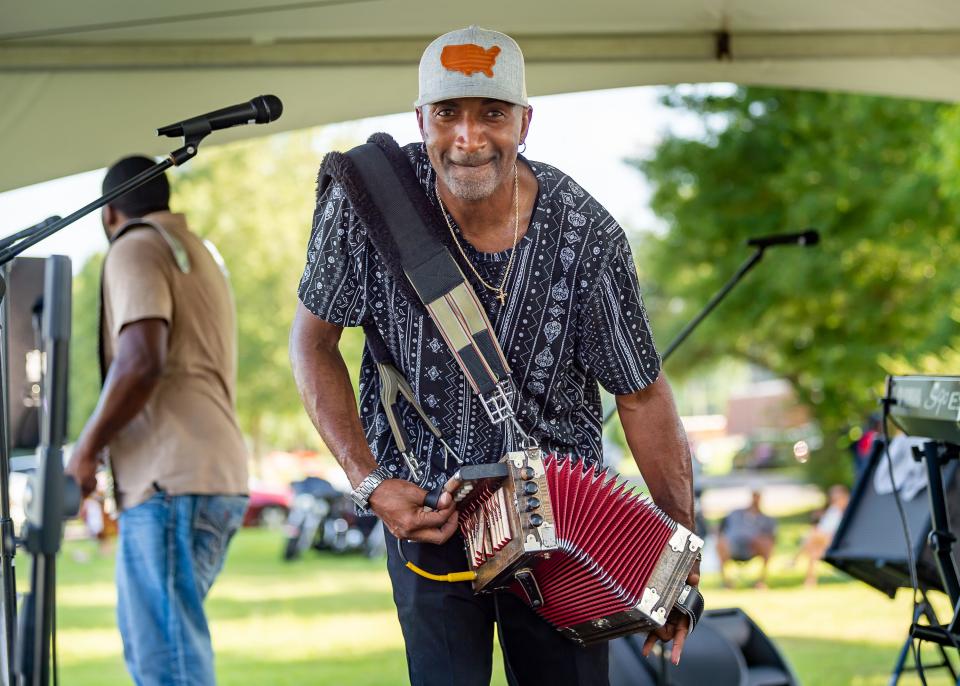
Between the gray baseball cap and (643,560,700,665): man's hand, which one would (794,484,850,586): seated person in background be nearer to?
(643,560,700,665): man's hand

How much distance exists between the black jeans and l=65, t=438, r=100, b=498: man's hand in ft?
5.14

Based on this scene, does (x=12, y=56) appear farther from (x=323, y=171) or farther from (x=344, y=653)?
(x=344, y=653)

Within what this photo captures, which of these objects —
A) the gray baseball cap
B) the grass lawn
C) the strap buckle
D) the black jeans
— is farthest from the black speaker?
the gray baseball cap

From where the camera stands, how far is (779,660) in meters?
5.31

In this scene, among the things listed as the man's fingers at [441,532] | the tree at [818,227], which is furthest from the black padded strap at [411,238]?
the tree at [818,227]

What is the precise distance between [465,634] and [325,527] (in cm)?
1913

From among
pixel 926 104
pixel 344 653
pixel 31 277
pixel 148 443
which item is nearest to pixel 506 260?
pixel 31 277

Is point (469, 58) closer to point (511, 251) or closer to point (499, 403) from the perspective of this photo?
point (511, 251)

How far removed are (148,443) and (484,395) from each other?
6.18 ft

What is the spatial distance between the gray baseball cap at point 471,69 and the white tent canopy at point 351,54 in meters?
1.71

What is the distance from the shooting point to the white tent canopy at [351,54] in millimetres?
4527

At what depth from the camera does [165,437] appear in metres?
4.36

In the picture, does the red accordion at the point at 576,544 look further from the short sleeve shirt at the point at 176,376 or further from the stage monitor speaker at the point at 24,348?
the short sleeve shirt at the point at 176,376

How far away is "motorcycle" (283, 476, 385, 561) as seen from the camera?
21359 mm
